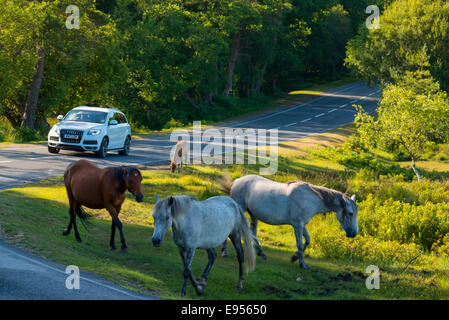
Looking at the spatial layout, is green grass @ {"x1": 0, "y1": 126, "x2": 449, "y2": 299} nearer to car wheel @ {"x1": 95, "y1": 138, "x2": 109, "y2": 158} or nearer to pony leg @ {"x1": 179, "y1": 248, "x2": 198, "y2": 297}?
pony leg @ {"x1": 179, "y1": 248, "x2": 198, "y2": 297}

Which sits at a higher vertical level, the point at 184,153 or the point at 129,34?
the point at 129,34

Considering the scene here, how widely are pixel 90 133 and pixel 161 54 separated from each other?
3093cm

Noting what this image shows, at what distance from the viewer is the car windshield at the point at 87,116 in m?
28.0

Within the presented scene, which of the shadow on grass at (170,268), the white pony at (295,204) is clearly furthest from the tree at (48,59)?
the white pony at (295,204)

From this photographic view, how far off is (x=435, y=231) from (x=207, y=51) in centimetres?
3766

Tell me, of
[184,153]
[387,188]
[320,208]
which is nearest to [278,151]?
[387,188]

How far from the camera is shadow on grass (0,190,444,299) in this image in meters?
11.3

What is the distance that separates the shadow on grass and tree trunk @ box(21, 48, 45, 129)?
25606 millimetres

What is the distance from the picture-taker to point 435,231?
2186 cm

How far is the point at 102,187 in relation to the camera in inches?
512

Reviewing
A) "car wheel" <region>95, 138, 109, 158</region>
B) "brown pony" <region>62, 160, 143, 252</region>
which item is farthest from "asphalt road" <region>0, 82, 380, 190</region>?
"brown pony" <region>62, 160, 143, 252</region>

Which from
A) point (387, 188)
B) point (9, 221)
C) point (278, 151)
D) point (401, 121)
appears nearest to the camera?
point (9, 221)

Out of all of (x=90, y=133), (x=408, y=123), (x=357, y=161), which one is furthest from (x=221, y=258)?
(x=408, y=123)
